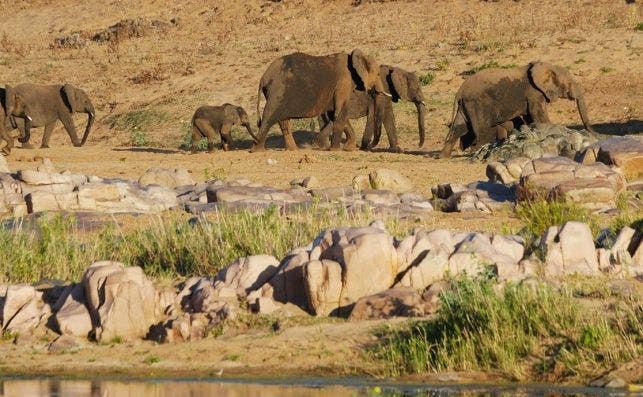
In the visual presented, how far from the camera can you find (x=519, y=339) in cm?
998

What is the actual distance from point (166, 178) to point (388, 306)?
1021 centimetres

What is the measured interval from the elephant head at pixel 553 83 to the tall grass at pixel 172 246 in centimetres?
1198

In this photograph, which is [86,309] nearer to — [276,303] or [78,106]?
[276,303]

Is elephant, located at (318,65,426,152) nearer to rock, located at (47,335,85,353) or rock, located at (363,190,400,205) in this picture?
rock, located at (363,190,400,205)

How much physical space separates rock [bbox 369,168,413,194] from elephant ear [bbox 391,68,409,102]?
8308 millimetres

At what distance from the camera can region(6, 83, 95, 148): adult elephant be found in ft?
99.7

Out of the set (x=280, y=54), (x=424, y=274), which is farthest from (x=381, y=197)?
(x=280, y=54)

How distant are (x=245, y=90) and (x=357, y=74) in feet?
24.6

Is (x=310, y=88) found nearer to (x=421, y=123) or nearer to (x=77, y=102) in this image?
(x=421, y=123)

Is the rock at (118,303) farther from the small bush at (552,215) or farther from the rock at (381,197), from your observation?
the rock at (381,197)

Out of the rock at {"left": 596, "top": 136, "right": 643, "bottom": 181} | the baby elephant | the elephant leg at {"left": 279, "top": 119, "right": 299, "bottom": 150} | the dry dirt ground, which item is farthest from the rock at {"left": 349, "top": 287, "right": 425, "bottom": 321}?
the baby elephant

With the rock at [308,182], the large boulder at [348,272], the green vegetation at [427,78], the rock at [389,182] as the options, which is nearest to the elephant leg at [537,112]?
the rock at [389,182]

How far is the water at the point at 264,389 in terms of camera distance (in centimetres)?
951

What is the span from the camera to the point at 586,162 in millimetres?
19172
